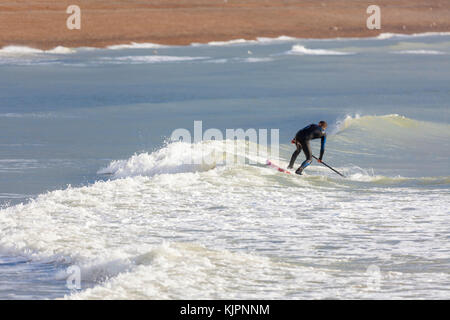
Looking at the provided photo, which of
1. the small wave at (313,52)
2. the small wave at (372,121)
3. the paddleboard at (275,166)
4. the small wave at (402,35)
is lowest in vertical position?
the paddleboard at (275,166)

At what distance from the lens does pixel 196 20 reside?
74.2 meters

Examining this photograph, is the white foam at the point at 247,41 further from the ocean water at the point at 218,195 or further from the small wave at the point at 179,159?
the small wave at the point at 179,159

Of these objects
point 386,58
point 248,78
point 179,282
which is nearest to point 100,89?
point 248,78

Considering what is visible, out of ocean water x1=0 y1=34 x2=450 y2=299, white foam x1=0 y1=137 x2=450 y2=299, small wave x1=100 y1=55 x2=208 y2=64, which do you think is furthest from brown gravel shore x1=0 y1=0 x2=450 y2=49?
white foam x1=0 y1=137 x2=450 y2=299

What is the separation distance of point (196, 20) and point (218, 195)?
59924mm

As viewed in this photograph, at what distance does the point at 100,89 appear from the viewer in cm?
3550

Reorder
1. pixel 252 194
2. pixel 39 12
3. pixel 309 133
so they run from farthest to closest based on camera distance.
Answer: pixel 39 12, pixel 309 133, pixel 252 194

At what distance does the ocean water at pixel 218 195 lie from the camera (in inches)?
387

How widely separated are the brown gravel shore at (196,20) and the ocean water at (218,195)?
89.4 ft

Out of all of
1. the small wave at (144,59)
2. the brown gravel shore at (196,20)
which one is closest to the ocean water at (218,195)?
the small wave at (144,59)

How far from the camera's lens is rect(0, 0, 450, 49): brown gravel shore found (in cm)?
6366

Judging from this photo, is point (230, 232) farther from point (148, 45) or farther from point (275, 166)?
point (148, 45)
